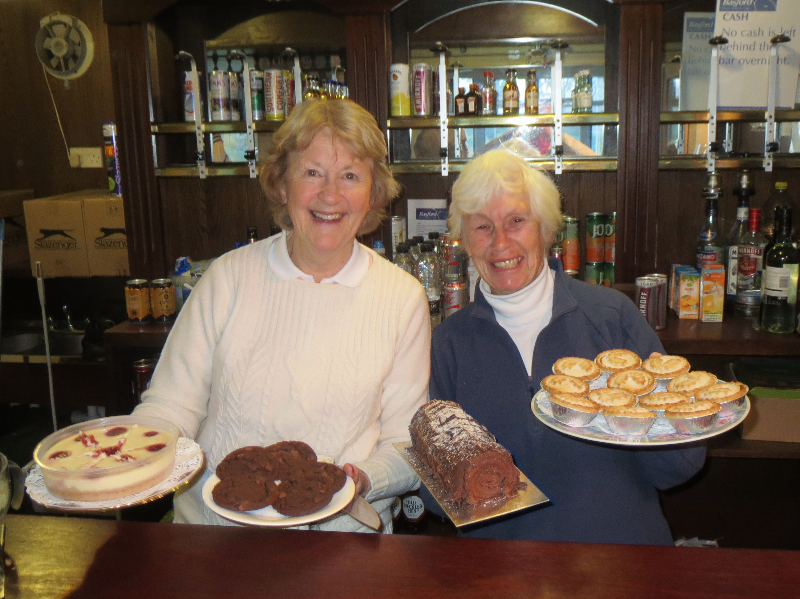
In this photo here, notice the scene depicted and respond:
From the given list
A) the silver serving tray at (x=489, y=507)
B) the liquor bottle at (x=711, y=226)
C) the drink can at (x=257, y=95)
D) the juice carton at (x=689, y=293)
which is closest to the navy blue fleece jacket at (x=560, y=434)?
the silver serving tray at (x=489, y=507)

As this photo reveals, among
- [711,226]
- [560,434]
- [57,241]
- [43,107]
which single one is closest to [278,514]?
[560,434]

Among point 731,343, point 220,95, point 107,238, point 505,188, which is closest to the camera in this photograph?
point 505,188

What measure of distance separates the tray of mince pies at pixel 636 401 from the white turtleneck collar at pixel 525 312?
20cm

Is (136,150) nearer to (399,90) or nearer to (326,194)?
(399,90)

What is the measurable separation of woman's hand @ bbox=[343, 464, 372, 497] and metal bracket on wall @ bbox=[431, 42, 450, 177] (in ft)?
6.19

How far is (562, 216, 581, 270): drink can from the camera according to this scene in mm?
2896

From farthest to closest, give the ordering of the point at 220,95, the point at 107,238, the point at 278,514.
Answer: the point at 107,238, the point at 220,95, the point at 278,514

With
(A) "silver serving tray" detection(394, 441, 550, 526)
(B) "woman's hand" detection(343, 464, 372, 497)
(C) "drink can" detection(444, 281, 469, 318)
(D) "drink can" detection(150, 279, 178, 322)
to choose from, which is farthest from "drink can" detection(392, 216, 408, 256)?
(A) "silver serving tray" detection(394, 441, 550, 526)

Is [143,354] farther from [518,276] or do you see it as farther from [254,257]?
[518,276]

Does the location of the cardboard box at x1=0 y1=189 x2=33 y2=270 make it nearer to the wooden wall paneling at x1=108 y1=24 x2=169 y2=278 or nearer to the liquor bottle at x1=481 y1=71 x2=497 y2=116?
the wooden wall paneling at x1=108 y1=24 x2=169 y2=278

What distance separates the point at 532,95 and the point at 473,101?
9.9 inches

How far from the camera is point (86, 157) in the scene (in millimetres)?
4539

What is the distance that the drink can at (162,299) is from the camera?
2.91 meters

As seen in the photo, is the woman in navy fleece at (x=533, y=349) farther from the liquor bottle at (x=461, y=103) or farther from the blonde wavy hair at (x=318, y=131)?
the liquor bottle at (x=461, y=103)
